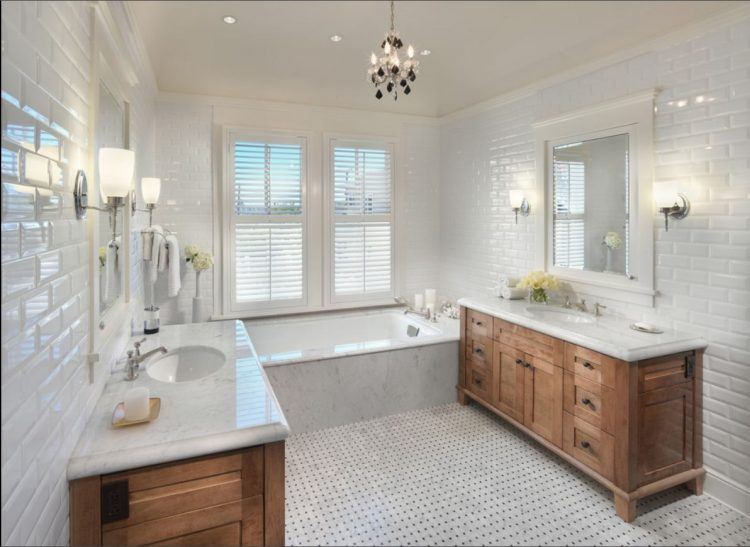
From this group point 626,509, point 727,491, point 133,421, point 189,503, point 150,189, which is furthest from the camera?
point 150,189

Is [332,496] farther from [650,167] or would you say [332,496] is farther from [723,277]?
[650,167]

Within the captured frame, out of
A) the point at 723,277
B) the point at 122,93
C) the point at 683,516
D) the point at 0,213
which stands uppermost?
the point at 122,93

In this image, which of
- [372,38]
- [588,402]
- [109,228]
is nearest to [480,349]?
[588,402]

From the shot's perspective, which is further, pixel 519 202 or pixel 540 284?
pixel 519 202

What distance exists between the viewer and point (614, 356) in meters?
2.19

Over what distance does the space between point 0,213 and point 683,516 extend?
2949mm

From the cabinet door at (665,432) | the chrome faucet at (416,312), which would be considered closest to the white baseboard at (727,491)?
the cabinet door at (665,432)

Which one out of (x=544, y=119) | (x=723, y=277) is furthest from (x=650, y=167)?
(x=544, y=119)

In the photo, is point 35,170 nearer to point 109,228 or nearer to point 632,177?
point 109,228

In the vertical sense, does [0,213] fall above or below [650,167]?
below

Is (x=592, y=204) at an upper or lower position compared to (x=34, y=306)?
upper

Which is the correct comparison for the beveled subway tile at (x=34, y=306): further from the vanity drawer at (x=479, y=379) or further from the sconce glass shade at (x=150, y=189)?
the vanity drawer at (x=479, y=379)

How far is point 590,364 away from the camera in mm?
2350

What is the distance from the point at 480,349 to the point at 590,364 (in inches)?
39.6
